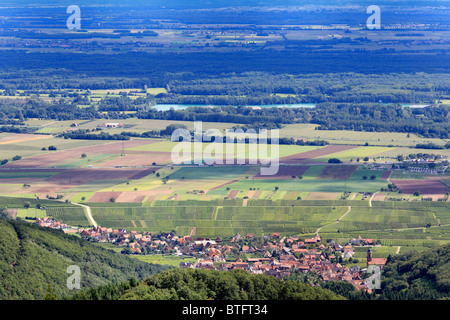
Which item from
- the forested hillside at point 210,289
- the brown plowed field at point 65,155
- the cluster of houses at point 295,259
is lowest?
the cluster of houses at point 295,259

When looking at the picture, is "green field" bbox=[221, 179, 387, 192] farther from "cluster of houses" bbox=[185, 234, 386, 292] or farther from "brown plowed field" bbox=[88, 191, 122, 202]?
"cluster of houses" bbox=[185, 234, 386, 292]

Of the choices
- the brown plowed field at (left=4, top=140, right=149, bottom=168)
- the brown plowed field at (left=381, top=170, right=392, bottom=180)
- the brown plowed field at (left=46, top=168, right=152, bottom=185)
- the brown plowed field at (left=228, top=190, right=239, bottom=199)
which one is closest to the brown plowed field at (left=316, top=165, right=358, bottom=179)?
the brown plowed field at (left=381, top=170, right=392, bottom=180)

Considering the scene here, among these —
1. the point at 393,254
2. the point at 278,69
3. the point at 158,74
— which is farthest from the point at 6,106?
the point at 393,254

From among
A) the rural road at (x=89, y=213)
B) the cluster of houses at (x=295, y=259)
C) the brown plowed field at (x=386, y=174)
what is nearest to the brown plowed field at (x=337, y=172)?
the brown plowed field at (x=386, y=174)

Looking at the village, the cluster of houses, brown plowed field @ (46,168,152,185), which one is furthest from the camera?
brown plowed field @ (46,168,152,185)

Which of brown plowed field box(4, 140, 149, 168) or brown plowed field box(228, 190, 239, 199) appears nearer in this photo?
brown plowed field box(228, 190, 239, 199)

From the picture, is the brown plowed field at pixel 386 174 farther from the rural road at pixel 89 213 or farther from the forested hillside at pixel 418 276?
the rural road at pixel 89 213

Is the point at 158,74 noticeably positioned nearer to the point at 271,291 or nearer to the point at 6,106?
the point at 6,106

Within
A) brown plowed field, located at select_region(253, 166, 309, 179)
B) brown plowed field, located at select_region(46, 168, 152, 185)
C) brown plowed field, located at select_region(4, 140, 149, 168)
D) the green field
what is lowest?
the green field
